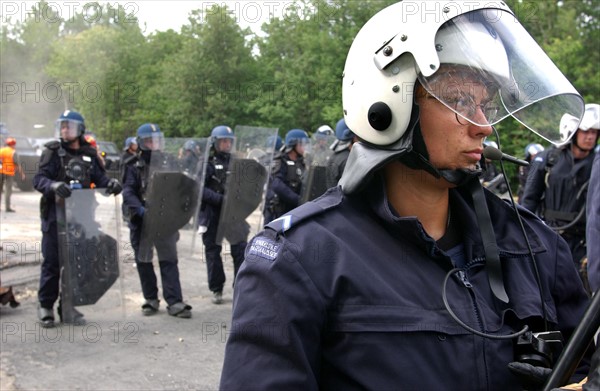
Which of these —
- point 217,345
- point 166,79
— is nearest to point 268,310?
point 217,345

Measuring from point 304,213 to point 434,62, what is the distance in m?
0.46

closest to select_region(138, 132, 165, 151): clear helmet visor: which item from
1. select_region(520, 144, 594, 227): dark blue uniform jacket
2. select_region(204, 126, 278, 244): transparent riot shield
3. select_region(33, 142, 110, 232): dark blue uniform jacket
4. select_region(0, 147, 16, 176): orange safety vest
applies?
select_region(33, 142, 110, 232): dark blue uniform jacket

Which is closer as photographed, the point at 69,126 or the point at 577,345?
the point at 577,345

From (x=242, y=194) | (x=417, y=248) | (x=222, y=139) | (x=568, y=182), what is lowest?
(x=242, y=194)

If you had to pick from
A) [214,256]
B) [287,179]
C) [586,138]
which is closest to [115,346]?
[214,256]

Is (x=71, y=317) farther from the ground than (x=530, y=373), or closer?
closer

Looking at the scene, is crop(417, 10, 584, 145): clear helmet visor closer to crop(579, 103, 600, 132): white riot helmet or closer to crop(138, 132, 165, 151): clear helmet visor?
crop(579, 103, 600, 132): white riot helmet

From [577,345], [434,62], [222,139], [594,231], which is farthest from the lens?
[222,139]

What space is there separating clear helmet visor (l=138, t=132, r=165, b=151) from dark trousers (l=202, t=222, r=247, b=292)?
123 cm

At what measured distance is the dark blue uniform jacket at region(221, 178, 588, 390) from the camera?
1.40m

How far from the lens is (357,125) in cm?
174

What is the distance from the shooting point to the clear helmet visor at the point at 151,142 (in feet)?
23.6

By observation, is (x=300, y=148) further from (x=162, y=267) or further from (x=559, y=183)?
(x=559, y=183)

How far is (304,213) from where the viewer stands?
5.13ft
